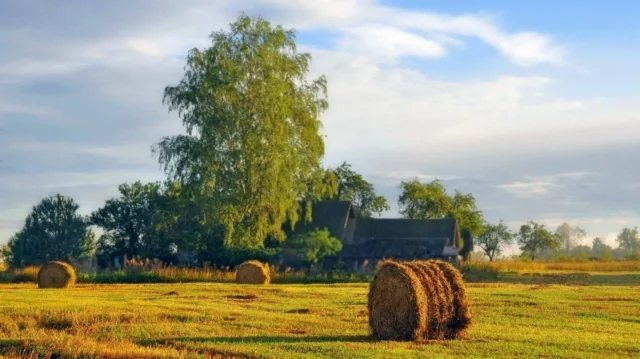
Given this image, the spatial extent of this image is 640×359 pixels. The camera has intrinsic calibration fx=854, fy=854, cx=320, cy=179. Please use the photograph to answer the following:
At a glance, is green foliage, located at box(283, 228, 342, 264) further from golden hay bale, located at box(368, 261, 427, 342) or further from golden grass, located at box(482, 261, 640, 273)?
golden hay bale, located at box(368, 261, 427, 342)

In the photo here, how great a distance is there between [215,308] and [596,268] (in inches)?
2418

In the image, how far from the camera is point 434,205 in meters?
101

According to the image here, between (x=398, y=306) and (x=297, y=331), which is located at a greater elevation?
(x=398, y=306)

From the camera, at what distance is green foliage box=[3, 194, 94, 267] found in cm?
7431

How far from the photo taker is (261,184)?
2579 inches

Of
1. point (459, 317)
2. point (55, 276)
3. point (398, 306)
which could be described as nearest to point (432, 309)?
point (459, 317)

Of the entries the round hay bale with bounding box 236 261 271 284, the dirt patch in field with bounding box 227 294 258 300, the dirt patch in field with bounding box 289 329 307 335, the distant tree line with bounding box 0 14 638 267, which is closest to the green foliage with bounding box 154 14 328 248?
the distant tree line with bounding box 0 14 638 267

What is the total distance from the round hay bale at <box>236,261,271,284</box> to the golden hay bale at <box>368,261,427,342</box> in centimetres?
2662

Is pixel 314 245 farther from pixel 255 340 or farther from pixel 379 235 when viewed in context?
pixel 255 340

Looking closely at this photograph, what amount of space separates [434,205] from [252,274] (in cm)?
5531

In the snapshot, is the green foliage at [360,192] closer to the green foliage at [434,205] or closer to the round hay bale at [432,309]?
the green foliage at [434,205]

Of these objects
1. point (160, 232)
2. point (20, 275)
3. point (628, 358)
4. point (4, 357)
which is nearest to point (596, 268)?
point (160, 232)

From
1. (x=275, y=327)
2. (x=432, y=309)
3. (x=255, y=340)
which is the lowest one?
(x=255, y=340)

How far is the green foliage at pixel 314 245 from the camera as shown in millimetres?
66438
